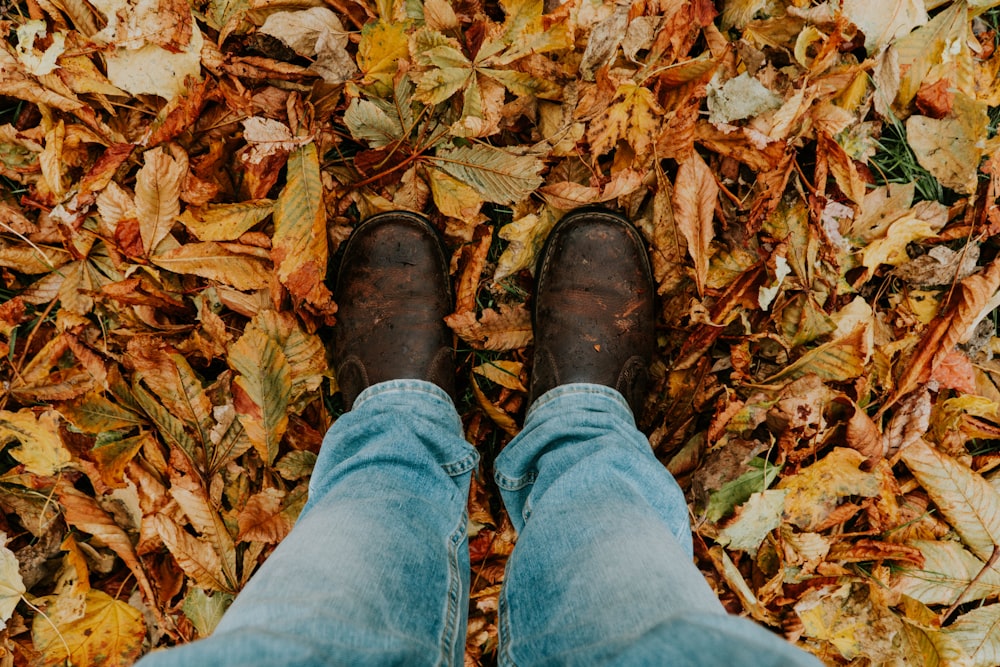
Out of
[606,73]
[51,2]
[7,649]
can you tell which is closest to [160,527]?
[7,649]

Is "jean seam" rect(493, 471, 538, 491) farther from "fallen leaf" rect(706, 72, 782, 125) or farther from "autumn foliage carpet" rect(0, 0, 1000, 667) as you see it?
"fallen leaf" rect(706, 72, 782, 125)

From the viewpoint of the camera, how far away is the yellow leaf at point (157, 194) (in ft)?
3.41

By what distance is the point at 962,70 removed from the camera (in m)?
1.07

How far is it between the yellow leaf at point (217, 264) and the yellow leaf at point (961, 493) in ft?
4.11

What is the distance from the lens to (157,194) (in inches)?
41.3

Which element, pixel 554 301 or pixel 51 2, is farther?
pixel 554 301

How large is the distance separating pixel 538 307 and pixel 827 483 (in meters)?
0.63

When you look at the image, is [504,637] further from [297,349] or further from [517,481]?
[297,349]

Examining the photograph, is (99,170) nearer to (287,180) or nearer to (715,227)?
(287,180)

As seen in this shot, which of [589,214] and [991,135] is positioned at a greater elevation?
[991,135]

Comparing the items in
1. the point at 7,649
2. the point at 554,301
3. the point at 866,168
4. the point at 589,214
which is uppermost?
the point at 866,168

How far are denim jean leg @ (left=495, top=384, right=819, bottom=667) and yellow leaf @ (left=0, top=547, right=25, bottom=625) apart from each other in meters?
0.92

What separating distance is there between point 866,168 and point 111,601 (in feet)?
5.49

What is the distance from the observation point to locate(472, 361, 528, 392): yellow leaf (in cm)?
121
